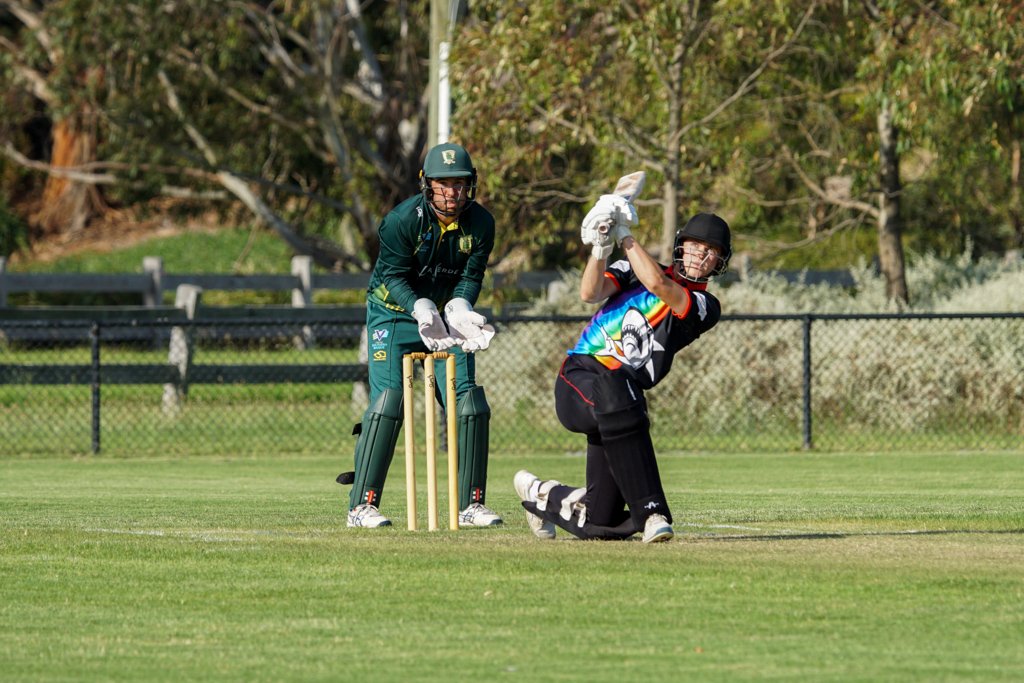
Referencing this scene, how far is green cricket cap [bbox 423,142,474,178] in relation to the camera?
29.3 feet

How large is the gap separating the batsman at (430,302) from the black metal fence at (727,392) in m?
7.90

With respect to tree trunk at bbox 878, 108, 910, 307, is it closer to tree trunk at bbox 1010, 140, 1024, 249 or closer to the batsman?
tree trunk at bbox 1010, 140, 1024, 249

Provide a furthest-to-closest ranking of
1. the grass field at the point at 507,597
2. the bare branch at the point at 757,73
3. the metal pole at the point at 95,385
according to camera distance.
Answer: the bare branch at the point at 757,73 → the metal pole at the point at 95,385 → the grass field at the point at 507,597

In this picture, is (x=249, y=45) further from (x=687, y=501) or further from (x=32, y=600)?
(x=32, y=600)

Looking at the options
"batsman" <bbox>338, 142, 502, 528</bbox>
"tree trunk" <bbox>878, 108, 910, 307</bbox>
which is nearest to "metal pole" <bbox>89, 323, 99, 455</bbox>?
"batsman" <bbox>338, 142, 502, 528</bbox>

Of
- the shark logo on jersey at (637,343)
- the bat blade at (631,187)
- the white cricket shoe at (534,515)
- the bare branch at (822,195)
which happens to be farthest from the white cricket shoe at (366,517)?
the bare branch at (822,195)

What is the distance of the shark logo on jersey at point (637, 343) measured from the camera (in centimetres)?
827

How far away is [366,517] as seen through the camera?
9.27 meters

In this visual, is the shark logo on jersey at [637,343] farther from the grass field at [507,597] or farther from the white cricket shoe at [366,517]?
the white cricket shoe at [366,517]

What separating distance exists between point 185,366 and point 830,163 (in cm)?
813

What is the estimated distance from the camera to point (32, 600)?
7.04 m

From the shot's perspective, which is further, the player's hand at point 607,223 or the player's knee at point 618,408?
the player's knee at point 618,408

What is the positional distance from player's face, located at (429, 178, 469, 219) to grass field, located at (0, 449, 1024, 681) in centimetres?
163

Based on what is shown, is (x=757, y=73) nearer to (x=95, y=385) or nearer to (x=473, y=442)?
(x=95, y=385)
